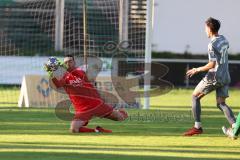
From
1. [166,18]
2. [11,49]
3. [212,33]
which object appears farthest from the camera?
[166,18]

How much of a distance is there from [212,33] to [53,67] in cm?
260

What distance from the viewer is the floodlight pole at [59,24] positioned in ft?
92.6

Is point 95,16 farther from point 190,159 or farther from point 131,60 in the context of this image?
point 190,159

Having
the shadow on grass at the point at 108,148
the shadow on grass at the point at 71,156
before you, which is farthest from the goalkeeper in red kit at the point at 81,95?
the shadow on grass at the point at 71,156

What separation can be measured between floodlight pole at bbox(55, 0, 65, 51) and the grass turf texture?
8758 millimetres

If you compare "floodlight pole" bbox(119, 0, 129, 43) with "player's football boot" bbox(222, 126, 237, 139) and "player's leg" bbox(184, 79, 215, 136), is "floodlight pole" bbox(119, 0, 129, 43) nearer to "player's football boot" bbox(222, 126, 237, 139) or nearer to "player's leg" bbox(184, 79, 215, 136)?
"player's leg" bbox(184, 79, 215, 136)

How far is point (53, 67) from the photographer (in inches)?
590

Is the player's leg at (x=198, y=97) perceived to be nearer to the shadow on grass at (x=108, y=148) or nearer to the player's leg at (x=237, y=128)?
the player's leg at (x=237, y=128)

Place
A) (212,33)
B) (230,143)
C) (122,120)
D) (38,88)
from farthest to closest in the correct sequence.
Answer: (38,88) → (122,120) → (212,33) → (230,143)

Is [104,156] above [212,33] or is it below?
below

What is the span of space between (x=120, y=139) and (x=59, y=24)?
15.7 meters

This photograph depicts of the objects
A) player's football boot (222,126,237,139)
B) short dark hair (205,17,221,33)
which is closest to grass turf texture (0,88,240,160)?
player's football boot (222,126,237,139)

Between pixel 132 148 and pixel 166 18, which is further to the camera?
pixel 166 18

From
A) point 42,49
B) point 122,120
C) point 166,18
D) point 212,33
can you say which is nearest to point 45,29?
point 42,49
